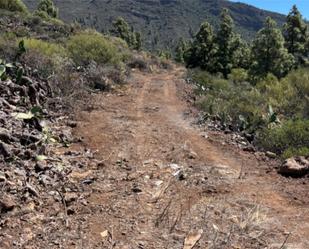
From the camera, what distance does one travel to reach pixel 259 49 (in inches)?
1252

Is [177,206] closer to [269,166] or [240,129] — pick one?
[269,166]

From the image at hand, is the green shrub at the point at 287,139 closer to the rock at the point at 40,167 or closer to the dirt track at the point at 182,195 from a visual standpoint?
the dirt track at the point at 182,195

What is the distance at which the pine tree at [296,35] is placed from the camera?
116ft

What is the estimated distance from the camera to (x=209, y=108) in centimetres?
1597

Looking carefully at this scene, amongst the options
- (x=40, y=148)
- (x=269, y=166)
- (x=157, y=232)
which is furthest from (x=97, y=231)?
(x=269, y=166)

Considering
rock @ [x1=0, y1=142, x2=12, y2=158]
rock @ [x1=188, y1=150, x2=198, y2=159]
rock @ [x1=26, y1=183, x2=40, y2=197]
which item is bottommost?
rock @ [x1=26, y1=183, x2=40, y2=197]

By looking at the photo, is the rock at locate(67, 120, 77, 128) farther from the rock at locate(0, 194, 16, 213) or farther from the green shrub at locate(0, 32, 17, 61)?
the rock at locate(0, 194, 16, 213)

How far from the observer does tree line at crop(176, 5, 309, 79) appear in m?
31.5

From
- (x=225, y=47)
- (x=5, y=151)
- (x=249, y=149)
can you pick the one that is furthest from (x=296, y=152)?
(x=225, y=47)

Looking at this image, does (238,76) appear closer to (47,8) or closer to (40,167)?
(40,167)

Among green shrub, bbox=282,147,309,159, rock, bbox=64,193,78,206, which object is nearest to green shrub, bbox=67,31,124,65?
green shrub, bbox=282,147,309,159

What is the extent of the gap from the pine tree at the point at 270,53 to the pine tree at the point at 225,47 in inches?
353

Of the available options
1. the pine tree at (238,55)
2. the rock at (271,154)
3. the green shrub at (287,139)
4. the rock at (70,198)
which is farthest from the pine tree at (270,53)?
the rock at (70,198)

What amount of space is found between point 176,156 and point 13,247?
479 centimetres
